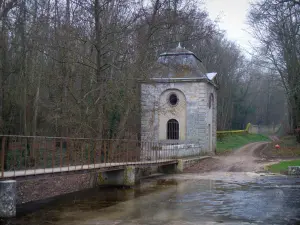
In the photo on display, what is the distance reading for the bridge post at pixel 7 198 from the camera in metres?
9.57

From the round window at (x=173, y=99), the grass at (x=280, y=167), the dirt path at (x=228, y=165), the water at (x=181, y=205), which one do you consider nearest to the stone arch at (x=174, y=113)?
the round window at (x=173, y=99)

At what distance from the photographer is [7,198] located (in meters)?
9.70

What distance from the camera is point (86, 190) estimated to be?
15.3 metres

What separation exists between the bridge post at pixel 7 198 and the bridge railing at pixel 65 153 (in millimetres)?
1497

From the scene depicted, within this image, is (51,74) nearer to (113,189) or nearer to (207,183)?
(113,189)

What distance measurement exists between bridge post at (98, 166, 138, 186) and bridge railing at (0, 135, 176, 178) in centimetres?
38

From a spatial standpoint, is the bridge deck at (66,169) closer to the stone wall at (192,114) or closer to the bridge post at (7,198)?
the bridge post at (7,198)

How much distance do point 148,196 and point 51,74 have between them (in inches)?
282

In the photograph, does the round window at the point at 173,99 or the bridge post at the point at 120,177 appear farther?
the round window at the point at 173,99

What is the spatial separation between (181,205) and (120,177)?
4541 millimetres

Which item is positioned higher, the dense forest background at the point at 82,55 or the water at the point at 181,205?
the dense forest background at the point at 82,55

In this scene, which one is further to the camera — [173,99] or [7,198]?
[173,99]

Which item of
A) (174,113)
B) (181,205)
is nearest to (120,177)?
(181,205)

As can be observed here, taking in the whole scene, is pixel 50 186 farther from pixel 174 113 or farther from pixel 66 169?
pixel 174 113
